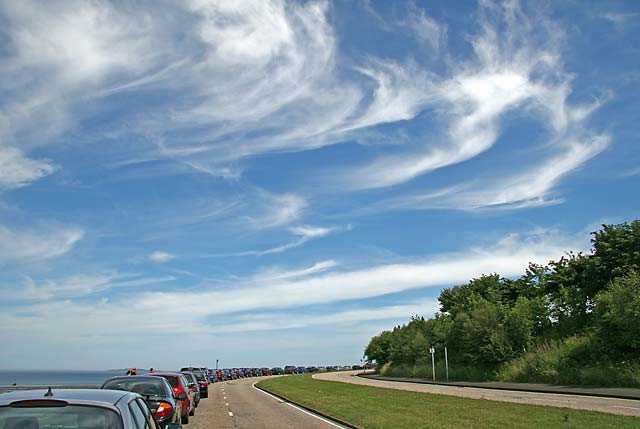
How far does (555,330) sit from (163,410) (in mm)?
46639

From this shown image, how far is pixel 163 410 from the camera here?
45.4 feet

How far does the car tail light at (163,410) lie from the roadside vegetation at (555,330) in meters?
28.9

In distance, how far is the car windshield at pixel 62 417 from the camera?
16.6 ft

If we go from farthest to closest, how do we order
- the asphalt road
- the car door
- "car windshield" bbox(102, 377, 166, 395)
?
the asphalt road → "car windshield" bbox(102, 377, 166, 395) → the car door

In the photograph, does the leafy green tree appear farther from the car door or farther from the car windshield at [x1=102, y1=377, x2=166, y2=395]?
the car door

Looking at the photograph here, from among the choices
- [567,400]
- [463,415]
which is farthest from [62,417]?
[567,400]

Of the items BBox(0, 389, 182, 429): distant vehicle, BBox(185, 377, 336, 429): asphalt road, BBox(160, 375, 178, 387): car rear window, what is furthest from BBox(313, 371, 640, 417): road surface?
BBox(0, 389, 182, 429): distant vehicle

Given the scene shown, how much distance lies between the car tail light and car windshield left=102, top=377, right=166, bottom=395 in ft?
1.63

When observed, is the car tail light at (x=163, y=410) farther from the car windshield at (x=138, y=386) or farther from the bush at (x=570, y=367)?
the bush at (x=570, y=367)

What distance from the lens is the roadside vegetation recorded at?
36.9m

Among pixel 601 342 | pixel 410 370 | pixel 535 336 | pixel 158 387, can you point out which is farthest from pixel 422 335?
pixel 158 387

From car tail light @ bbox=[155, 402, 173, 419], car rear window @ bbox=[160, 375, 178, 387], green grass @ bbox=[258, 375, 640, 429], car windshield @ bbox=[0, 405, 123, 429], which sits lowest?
green grass @ bbox=[258, 375, 640, 429]

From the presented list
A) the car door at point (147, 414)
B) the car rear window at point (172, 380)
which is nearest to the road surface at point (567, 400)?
the car rear window at point (172, 380)

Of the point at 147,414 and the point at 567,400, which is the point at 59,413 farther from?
the point at 567,400
